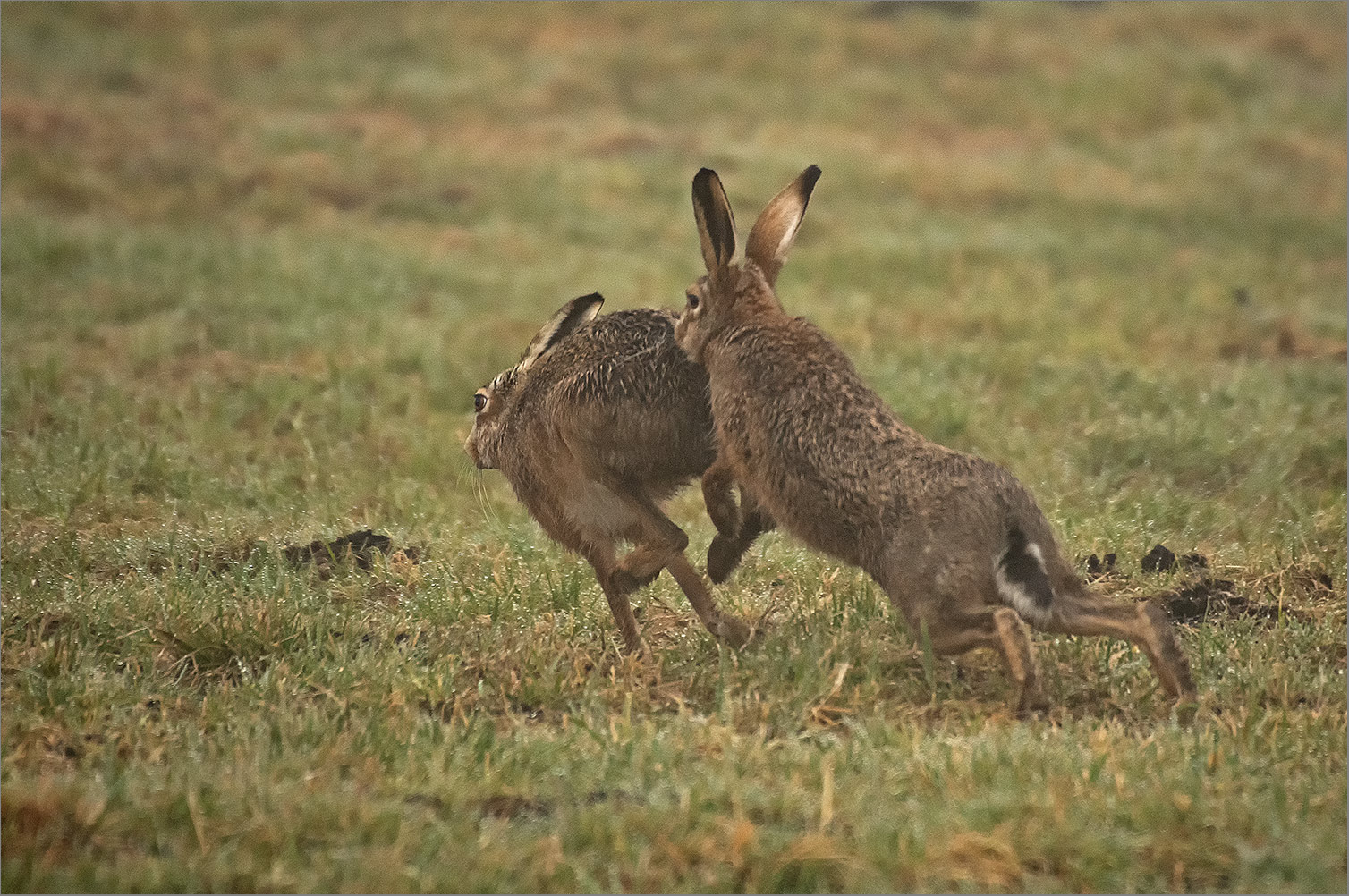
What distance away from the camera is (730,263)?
5.93 metres

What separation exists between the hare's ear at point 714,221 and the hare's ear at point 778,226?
15cm

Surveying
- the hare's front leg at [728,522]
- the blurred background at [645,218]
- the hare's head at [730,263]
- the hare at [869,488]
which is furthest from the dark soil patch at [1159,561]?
the hare's head at [730,263]

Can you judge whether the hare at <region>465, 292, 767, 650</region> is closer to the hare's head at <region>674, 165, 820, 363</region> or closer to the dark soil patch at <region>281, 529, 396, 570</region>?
the hare's head at <region>674, 165, 820, 363</region>

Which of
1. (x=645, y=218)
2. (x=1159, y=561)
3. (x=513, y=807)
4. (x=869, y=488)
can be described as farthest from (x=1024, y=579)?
(x=645, y=218)

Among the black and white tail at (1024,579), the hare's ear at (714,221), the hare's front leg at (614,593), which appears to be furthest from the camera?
the hare's front leg at (614,593)

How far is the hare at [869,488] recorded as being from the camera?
5.12 meters

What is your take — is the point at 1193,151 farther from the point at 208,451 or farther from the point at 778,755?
the point at 778,755

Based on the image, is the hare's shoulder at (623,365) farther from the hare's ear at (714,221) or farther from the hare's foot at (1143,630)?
the hare's foot at (1143,630)

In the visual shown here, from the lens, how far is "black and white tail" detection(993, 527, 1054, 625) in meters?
5.14

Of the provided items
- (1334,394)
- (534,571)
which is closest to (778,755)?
(534,571)

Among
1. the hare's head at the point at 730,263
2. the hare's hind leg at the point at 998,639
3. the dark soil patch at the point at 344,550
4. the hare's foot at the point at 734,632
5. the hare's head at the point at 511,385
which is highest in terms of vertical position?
the hare's head at the point at 730,263

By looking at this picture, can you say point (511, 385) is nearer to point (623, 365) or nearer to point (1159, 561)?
point (623, 365)

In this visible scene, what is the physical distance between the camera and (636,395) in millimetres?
5844

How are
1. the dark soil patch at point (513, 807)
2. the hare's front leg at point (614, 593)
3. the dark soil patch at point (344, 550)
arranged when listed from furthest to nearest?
the dark soil patch at point (344, 550) → the hare's front leg at point (614, 593) → the dark soil patch at point (513, 807)
